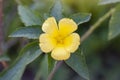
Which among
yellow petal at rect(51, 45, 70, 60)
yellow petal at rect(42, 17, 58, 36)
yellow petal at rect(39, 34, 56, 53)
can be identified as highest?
yellow petal at rect(42, 17, 58, 36)

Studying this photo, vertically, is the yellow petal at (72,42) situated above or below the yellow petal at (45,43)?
below

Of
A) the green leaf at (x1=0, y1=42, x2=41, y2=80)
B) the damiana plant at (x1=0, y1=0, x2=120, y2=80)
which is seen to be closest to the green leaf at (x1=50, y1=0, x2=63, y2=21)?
the damiana plant at (x1=0, y1=0, x2=120, y2=80)

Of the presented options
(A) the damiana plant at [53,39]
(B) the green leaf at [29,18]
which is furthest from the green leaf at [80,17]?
(B) the green leaf at [29,18]

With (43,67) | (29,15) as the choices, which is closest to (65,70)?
(43,67)

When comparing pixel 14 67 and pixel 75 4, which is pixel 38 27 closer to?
pixel 14 67

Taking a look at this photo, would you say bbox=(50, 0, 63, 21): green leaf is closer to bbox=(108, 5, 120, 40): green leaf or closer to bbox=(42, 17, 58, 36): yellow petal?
bbox=(42, 17, 58, 36): yellow petal

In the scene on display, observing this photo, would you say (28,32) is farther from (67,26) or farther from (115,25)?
(115,25)

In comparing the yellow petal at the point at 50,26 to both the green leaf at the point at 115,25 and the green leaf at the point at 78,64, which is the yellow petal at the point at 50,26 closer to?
the green leaf at the point at 78,64
